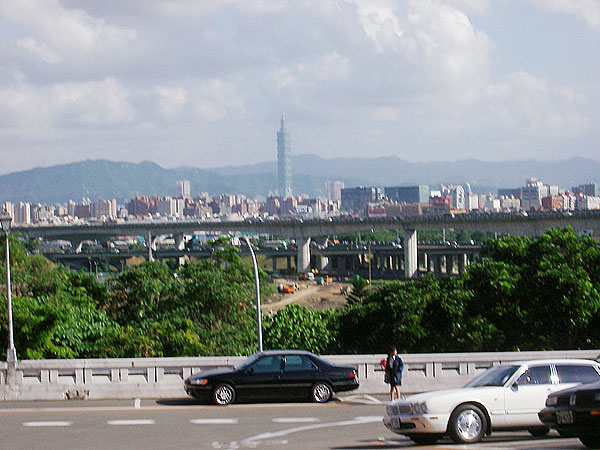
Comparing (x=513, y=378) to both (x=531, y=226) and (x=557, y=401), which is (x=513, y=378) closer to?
(x=557, y=401)

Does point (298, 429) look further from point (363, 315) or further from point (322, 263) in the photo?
point (322, 263)

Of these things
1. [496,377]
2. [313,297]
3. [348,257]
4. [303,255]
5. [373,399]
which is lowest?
[313,297]

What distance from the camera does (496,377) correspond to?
1634 centimetres

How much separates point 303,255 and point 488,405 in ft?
476

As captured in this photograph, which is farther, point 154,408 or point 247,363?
point 247,363

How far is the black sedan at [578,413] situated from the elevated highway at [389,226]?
111114 millimetres

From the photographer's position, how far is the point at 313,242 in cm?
18150

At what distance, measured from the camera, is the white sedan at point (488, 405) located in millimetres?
15438

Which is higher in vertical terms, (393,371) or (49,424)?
(393,371)

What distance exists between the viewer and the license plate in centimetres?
1391

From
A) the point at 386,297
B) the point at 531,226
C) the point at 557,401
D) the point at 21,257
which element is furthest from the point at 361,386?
the point at 531,226

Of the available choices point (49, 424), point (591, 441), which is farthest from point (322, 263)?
point (591, 441)

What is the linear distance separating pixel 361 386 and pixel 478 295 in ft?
58.2

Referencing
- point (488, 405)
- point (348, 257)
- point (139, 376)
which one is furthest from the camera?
point (348, 257)
